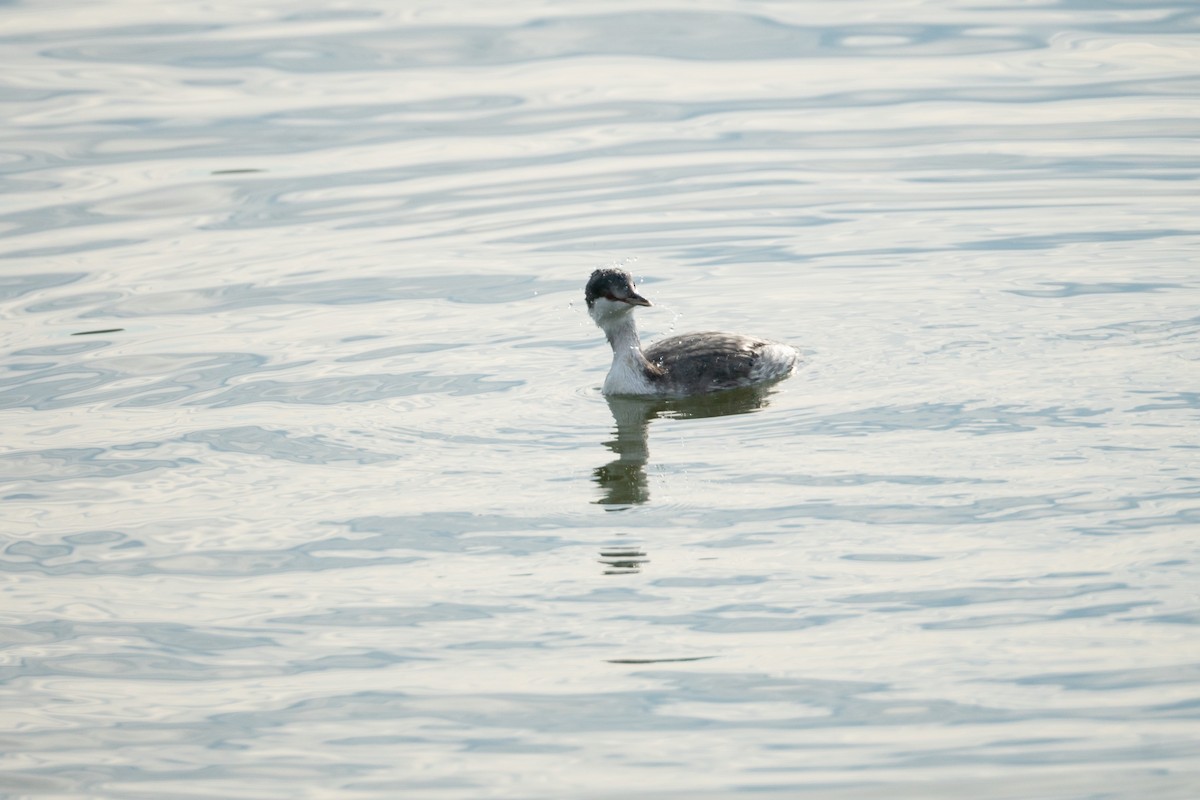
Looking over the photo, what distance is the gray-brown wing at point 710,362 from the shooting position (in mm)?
13188

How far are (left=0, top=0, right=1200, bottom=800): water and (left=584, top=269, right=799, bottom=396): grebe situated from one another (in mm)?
286

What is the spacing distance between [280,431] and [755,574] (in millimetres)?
4300

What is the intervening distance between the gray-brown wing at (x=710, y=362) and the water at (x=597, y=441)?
1.46 ft

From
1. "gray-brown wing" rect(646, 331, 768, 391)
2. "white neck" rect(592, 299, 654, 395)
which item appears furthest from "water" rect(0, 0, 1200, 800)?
"gray-brown wing" rect(646, 331, 768, 391)

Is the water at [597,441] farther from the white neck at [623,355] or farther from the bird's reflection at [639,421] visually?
the white neck at [623,355]

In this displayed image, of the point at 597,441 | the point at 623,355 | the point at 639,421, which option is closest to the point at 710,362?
the point at 623,355

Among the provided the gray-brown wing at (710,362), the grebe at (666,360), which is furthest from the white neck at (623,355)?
the gray-brown wing at (710,362)

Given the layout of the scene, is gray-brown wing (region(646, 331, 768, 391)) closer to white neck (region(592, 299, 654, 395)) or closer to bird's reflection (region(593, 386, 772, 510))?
bird's reflection (region(593, 386, 772, 510))

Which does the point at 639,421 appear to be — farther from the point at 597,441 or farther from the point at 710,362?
the point at 710,362

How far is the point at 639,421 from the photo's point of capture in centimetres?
1270

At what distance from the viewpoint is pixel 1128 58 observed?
23.6 metres

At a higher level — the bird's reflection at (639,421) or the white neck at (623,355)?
the white neck at (623,355)

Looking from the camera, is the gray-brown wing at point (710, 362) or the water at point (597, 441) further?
the gray-brown wing at point (710, 362)

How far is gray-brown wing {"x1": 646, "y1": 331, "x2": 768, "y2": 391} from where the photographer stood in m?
13.2
